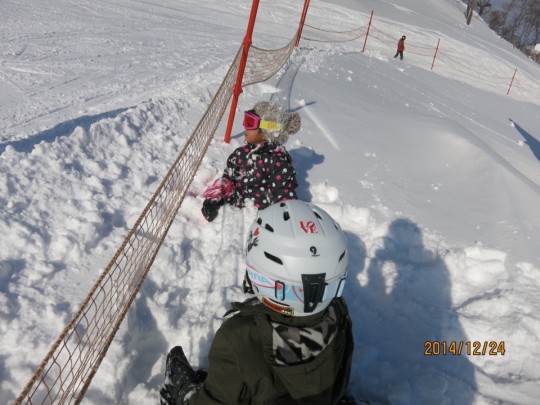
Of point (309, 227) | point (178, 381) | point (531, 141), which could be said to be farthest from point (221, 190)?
point (531, 141)

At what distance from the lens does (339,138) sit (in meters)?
7.21

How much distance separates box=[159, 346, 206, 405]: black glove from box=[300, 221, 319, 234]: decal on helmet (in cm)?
117

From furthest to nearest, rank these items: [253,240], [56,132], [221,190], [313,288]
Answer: [56,132], [221,190], [253,240], [313,288]

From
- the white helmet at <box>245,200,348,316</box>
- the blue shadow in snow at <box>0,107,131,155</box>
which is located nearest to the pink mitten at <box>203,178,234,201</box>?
the blue shadow in snow at <box>0,107,131,155</box>

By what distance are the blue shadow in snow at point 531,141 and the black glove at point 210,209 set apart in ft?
29.1

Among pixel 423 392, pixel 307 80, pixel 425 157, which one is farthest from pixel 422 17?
pixel 423 392

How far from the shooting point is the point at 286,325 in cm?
206

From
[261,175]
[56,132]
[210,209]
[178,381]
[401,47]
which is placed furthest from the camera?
[401,47]

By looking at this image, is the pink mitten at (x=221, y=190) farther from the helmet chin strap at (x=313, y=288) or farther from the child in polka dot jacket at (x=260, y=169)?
the helmet chin strap at (x=313, y=288)

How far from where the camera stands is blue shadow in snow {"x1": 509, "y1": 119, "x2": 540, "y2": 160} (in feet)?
35.5

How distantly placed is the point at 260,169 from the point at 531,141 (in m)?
10.6

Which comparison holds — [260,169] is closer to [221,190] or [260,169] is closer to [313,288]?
[221,190]

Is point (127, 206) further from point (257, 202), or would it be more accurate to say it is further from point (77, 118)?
point (77, 118)

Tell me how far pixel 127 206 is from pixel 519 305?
385 centimetres
